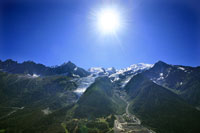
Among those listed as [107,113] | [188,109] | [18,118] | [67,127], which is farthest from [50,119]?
[188,109]

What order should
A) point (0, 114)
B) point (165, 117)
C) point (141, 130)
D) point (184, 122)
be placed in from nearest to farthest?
point (141, 130) → point (184, 122) → point (165, 117) → point (0, 114)

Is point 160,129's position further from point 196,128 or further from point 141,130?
point 196,128

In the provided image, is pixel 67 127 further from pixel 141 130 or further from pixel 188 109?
pixel 188 109

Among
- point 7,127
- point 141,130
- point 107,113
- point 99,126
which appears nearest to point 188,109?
point 141,130

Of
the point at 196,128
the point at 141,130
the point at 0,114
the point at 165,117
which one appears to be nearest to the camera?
the point at 141,130

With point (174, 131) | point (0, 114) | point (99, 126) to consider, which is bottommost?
point (174, 131)

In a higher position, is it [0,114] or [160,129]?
[0,114]

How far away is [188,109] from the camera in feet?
632

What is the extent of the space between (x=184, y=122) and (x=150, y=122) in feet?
146

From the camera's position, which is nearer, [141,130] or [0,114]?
[141,130]

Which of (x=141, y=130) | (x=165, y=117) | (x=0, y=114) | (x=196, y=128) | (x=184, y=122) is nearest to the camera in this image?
(x=141, y=130)

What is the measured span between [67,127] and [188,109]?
194m

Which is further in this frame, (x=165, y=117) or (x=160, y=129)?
(x=165, y=117)

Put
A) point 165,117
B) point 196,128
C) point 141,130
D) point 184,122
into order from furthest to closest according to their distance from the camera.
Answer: point 165,117 < point 184,122 < point 196,128 < point 141,130
